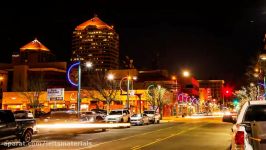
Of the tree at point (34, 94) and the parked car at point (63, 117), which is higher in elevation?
the tree at point (34, 94)

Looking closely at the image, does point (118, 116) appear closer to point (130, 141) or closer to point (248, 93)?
point (130, 141)

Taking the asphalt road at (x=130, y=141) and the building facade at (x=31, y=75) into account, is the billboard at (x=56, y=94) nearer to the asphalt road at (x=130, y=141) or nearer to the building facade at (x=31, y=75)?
the asphalt road at (x=130, y=141)

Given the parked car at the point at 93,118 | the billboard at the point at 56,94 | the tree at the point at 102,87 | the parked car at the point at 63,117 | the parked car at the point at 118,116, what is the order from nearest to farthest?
1. the parked car at the point at 63,117
2. the billboard at the point at 56,94
3. the parked car at the point at 93,118
4. the parked car at the point at 118,116
5. the tree at the point at 102,87

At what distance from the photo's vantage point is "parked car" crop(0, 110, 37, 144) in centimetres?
1900

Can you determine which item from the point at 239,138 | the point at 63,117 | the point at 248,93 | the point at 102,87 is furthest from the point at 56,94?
the point at 248,93

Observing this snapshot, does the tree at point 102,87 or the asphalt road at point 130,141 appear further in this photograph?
the tree at point 102,87

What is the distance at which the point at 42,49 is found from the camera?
15862 cm

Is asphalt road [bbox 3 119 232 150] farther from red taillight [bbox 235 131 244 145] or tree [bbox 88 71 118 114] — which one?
tree [bbox 88 71 118 114]

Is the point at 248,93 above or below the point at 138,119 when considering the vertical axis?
above

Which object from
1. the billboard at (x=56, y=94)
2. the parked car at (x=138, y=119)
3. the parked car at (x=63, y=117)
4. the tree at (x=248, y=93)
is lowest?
the parked car at (x=138, y=119)

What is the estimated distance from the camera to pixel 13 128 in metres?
19.6

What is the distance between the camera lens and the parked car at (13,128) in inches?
748

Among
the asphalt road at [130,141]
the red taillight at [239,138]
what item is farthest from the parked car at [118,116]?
the red taillight at [239,138]

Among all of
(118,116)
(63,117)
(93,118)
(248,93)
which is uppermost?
(248,93)
